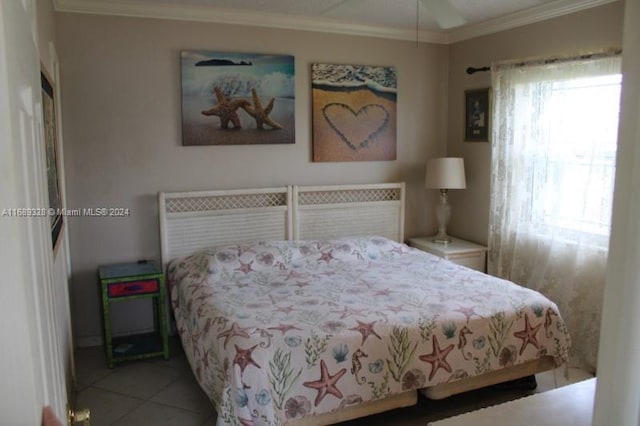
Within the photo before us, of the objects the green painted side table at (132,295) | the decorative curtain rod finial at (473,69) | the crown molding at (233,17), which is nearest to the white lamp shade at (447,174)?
the decorative curtain rod finial at (473,69)

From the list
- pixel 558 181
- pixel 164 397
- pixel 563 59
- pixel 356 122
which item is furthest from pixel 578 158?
pixel 164 397

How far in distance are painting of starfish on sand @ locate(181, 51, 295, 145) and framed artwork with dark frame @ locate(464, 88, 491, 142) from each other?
145 cm

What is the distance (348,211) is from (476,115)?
1.28 m

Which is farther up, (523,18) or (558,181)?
(523,18)

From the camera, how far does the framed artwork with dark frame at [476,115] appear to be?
14.0ft

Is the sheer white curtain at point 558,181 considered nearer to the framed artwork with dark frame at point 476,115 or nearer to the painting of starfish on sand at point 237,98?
the framed artwork with dark frame at point 476,115

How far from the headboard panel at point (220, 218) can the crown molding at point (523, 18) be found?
6.29 ft

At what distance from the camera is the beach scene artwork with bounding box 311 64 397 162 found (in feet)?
13.9

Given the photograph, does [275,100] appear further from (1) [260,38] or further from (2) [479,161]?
(2) [479,161]

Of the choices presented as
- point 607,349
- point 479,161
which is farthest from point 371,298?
point 607,349

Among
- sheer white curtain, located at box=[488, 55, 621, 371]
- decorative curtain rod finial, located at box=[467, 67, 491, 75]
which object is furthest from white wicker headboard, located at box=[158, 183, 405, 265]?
decorative curtain rod finial, located at box=[467, 67, 491, 75]

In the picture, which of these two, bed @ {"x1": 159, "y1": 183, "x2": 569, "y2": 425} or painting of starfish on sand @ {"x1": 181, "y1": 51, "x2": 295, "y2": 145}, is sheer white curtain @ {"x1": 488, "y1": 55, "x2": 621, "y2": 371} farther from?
painting of starfish on sand @ {"x1": 181, "y1": 51, "x2": 295, "y2": 145}

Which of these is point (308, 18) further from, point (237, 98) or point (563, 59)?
point (563, 59)

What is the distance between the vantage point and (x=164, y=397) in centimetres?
308
